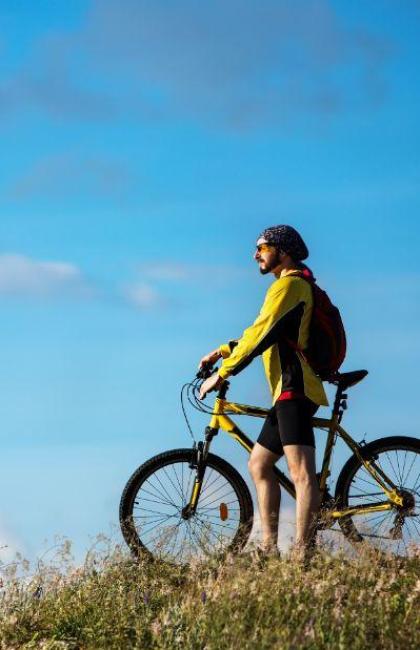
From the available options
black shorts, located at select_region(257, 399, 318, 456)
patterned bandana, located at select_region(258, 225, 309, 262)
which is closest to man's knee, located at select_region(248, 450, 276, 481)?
black shorts, located at select_region(257, 399, 318, 456)

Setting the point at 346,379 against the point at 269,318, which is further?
the point at 346,379

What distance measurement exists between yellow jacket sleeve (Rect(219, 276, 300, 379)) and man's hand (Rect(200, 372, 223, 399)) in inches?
16.0

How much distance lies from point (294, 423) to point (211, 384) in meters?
0.84

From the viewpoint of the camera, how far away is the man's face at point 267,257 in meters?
9.27

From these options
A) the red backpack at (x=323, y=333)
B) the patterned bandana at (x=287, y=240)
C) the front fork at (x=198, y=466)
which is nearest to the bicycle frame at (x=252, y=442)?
the front fork at (x=198, y=466)

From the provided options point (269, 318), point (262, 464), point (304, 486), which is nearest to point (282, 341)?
point (269, 318)

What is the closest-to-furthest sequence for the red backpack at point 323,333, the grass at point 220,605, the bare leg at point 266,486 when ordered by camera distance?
the grass at point 220,605 → the red backpack at point 323,333 → the bare leg at point 266,486

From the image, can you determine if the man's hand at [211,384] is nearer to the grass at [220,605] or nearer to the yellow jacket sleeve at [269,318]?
the yellow jacket sleeve at [269,318]

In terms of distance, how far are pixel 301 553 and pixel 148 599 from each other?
122 centimetres

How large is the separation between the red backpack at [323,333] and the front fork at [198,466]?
1209 mm

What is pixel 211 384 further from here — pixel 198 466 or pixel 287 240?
pixel 287 240

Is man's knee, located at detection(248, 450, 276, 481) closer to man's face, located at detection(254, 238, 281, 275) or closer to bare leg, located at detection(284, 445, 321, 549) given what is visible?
bare leg, located at detection(284, 445, 321, 549)

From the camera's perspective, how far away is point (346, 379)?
9680mm

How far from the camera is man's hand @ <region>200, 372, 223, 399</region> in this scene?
9414 mm
